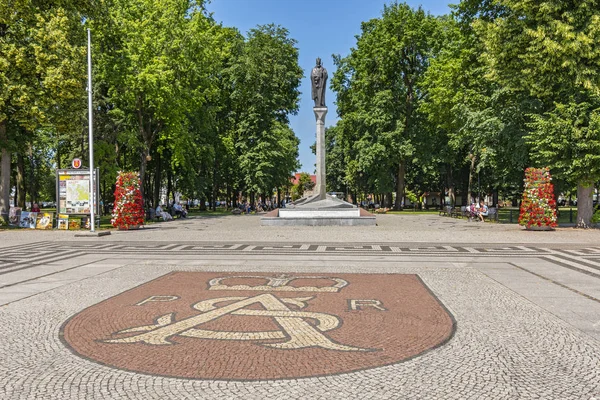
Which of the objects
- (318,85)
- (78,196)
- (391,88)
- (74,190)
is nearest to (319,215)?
(318,85)

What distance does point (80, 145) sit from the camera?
3731 cm

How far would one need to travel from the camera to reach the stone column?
31.5 m

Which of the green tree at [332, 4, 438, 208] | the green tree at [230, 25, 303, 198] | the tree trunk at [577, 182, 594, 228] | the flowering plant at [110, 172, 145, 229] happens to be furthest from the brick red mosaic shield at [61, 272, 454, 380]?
the green tree at [230, 25, 303, 198]

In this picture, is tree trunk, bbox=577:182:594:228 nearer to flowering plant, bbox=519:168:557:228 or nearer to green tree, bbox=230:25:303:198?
flowering plant, bbox=519:168:557:228

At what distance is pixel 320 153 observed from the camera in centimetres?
3156

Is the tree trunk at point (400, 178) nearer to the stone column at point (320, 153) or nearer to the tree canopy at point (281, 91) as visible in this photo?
the tree canopy at point (281, 91)

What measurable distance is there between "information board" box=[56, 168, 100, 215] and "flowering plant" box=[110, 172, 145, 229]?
1.07 m

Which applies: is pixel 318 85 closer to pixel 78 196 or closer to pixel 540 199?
pixel 540 199

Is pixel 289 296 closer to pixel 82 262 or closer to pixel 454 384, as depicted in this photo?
pixel 454 384

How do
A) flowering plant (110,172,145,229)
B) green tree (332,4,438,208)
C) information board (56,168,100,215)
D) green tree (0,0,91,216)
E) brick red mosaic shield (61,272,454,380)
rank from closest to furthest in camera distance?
1. brick red mosaic shield (61,272,454,380)
2. information board (56,168,100,215)
3. flowering plant (110,172,145,229)
4. green tree (0,0,91,216)
5. green tree (332,4,438,208)

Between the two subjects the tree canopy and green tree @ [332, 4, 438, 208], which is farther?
green tree @ [332, 4, 438, 208]

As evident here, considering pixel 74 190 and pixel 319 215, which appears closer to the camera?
pixel 74 190

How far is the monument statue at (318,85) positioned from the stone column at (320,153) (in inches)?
23.2

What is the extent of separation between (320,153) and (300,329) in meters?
25.9
